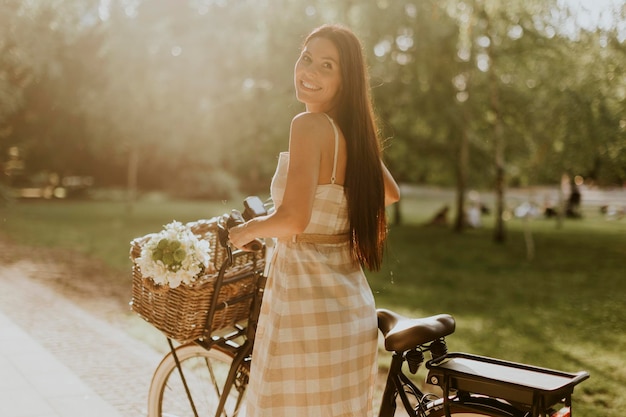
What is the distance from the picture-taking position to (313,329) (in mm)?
2670

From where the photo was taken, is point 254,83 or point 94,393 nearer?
point 94,393

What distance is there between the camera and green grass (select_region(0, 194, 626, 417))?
775 centimetres

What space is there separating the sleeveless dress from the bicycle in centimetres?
17

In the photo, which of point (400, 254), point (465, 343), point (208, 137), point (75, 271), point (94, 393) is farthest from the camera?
point (208, 137)

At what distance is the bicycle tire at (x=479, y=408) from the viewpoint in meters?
2.47

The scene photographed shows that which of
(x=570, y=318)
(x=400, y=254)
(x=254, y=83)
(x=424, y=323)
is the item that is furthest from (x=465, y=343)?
(x=254, y=83)

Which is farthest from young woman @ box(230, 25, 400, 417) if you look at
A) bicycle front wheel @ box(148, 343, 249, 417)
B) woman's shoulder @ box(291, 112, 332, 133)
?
bicycle front wheel @ box(148, 343, 249, 417)

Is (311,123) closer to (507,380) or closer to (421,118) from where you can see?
(507,380)

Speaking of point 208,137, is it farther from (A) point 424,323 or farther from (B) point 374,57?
(A) point 424,323

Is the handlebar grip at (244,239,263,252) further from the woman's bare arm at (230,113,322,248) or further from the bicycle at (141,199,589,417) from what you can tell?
the woman's bare arm at (230,113,322,248)

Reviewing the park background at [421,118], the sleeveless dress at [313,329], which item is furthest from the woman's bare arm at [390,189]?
the park background at [421,118]

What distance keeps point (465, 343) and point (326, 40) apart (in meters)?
6.01

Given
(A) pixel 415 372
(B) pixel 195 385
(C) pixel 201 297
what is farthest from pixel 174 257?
(B) pixel 195 385

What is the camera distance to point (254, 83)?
80.3ft
